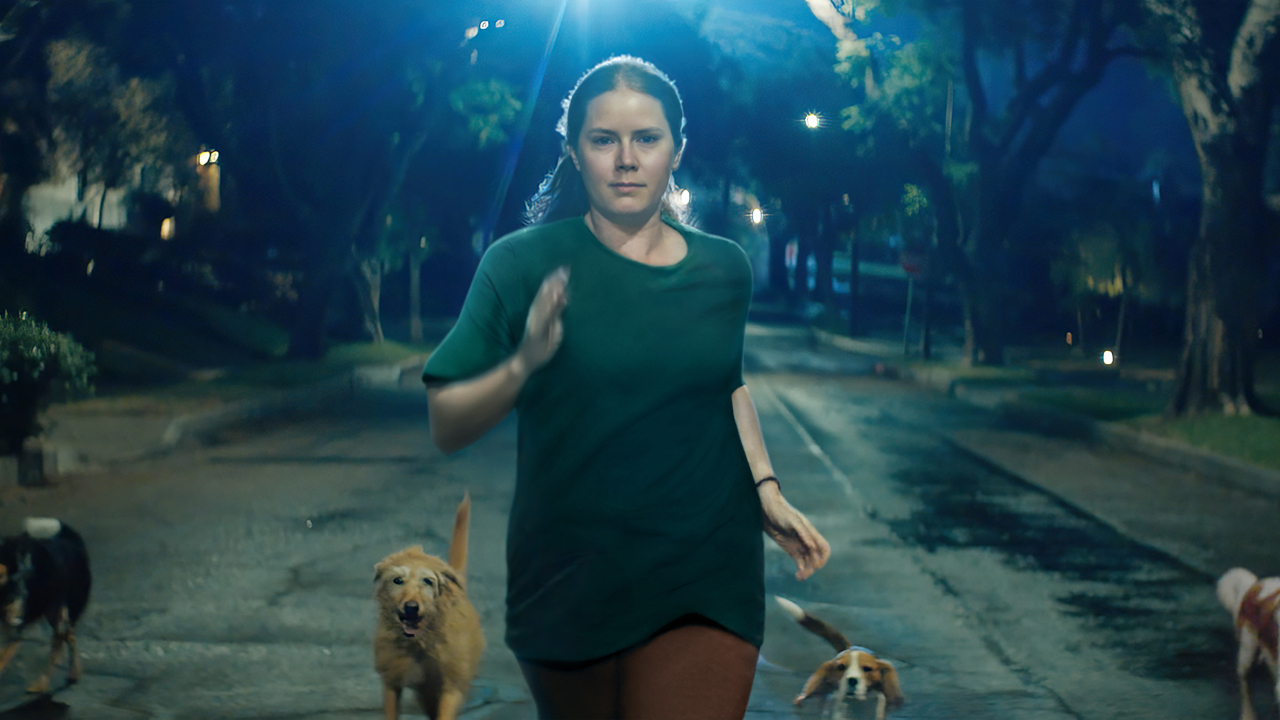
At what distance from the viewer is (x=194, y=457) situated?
13570 mm

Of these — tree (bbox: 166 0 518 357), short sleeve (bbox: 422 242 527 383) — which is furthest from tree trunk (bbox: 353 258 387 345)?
short sleeve (bbox: 422 242 527 383)

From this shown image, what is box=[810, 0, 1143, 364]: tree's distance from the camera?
2564 centimetres

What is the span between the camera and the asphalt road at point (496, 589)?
558 centimetres

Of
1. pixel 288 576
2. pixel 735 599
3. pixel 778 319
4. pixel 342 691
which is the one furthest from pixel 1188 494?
pixel 778 319

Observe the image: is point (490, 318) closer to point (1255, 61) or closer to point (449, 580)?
point (449, 580)

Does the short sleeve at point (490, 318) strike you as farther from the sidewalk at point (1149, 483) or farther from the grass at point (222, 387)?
the grass at point (222, 387)

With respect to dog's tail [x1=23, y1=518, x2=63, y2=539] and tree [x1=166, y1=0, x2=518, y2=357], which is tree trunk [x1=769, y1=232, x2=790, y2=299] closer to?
tree [x1=166, y1=0, x2=518, y2=357]

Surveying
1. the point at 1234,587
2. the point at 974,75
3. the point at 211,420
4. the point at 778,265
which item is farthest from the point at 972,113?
the point at 778,265

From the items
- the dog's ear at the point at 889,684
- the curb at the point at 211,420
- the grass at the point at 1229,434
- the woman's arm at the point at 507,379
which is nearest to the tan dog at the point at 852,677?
the dog's ear at the point at 889,684

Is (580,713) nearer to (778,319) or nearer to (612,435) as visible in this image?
(612,435)

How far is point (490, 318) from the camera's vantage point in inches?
90.1

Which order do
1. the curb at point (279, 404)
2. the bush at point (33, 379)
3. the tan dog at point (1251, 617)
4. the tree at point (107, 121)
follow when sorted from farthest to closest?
the tree at point (107, 121)
the curb at point (279, 404)
the bush at point (33, 379)
the tan dog at point (1251, 617)

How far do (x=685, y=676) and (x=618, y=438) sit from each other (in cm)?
45

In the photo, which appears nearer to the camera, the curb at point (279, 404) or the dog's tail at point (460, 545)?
the dog's tail at point (460, 545)
